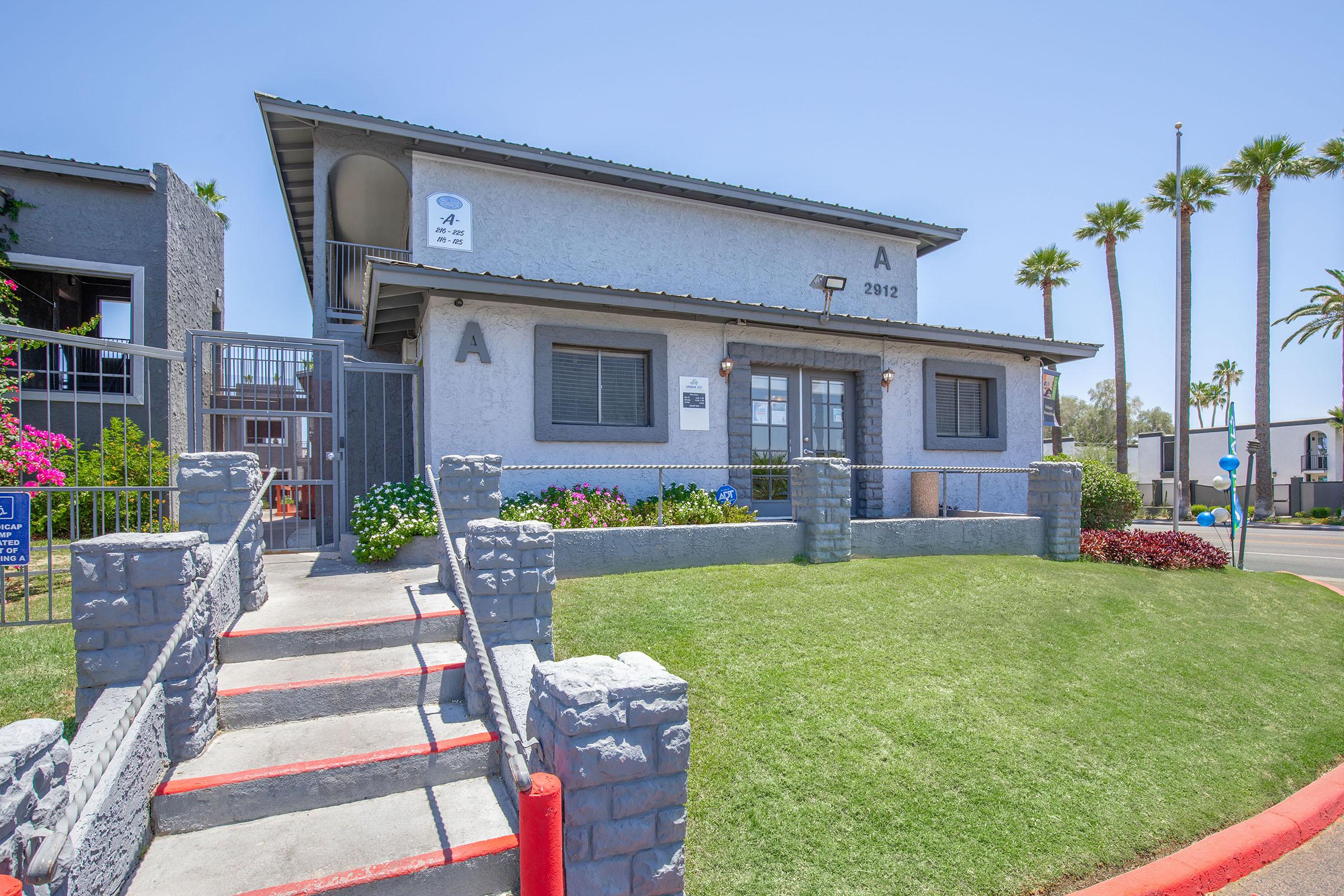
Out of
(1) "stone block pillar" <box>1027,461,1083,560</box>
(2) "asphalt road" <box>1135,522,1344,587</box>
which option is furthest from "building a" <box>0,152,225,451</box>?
(2) "asphalt road" <box>1135,522,1344,587</box>

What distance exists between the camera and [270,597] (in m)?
5.47

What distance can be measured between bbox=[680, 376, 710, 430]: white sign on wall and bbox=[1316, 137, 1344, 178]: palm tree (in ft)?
99.1

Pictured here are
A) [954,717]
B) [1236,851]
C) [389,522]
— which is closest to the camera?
[1236,851]

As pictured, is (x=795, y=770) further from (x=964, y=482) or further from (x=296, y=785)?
(x=964, y=482)

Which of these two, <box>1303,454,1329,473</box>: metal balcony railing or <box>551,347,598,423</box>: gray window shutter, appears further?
<box>1303,454,1329,473</box>: metal balcony railing

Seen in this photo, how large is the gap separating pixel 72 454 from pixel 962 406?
13.5 m

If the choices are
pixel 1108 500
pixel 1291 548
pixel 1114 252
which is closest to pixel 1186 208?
pixel 1114 252

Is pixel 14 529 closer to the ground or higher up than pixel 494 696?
higher up

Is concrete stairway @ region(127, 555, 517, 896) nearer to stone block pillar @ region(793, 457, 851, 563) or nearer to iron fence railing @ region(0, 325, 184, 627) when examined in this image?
iron fence railing @ region(0, 325, 184, 627)

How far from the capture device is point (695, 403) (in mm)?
10031

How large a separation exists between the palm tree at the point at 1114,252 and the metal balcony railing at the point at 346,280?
1074 inches

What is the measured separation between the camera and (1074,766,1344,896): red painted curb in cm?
363

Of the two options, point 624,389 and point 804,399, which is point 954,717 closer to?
point 624,389

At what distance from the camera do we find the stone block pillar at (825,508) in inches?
320
